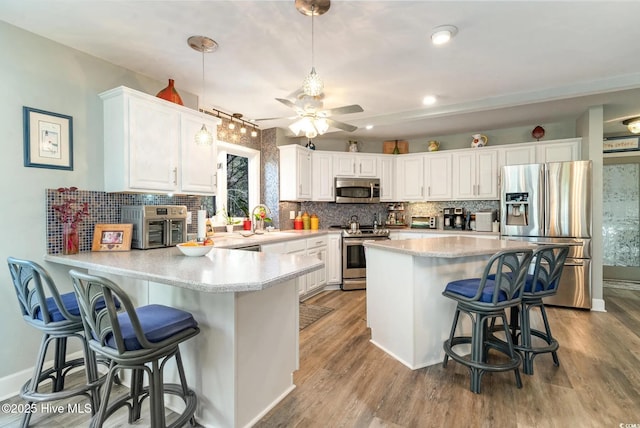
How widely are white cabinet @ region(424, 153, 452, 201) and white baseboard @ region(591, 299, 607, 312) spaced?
2.27 meters

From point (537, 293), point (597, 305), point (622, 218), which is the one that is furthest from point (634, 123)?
point (537, 293)

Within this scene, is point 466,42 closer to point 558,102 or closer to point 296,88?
point 296,88

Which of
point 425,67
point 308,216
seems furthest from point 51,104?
point 308,216

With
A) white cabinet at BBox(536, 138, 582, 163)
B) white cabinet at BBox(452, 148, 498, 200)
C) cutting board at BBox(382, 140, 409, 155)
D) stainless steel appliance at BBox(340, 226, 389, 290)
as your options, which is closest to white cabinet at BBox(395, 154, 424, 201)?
cutting board at BBox(382, 140, 409, 155)

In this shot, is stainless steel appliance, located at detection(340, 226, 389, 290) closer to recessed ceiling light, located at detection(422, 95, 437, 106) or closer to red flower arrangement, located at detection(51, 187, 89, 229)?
recessed ceiling light, located at detection(422, 95, 437, 106)

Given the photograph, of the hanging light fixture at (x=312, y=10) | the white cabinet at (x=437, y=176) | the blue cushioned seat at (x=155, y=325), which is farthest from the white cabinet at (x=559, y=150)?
the blue cushioned seat at (x=155, y=325)

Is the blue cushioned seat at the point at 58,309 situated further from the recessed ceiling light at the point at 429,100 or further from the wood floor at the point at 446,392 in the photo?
the recessed ceiling light at the point at 429,100

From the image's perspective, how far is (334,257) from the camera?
190 inches

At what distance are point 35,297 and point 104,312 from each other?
2.89 ft

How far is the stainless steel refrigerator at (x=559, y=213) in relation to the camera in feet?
12.6

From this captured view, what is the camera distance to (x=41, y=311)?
1786 mm

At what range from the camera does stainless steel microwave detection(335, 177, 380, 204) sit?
205 inches

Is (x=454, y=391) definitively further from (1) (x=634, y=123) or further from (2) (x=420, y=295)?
(1) (x=634, y=123)

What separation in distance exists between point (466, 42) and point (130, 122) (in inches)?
112
